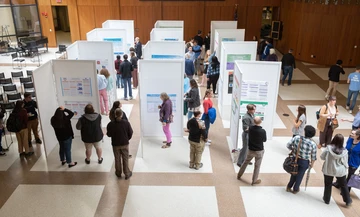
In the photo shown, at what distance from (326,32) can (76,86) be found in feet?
37.0

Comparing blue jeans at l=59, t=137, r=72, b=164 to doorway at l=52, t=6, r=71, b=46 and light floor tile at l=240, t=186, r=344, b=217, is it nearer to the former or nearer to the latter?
light floor tile at l=240, t=186, r=344, b=217

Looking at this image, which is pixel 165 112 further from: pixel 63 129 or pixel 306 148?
pixel 306 148

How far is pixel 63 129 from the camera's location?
6.65 m

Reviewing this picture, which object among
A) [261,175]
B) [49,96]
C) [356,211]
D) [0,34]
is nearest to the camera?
[356,211]

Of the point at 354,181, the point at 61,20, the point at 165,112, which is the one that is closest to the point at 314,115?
the point at 354,181

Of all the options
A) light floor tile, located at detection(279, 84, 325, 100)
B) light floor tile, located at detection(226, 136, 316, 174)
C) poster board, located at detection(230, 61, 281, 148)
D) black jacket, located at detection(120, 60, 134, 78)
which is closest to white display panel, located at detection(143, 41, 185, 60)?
black jacket, located at detection(120, 60, 134, 78)

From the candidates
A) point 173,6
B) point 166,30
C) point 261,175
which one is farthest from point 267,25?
point 261,175

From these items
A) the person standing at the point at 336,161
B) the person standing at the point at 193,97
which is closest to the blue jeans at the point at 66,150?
the person standing at the point at 193,97

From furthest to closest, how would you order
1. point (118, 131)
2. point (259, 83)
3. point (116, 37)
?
point (116, 37) < point (259, 83) < point (118, 131)

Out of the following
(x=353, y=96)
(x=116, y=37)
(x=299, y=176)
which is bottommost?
(x=299, y=176)

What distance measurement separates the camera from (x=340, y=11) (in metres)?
14.0

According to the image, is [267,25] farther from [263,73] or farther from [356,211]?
[356,211]

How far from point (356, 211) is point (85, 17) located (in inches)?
648

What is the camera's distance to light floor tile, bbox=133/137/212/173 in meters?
7.05
